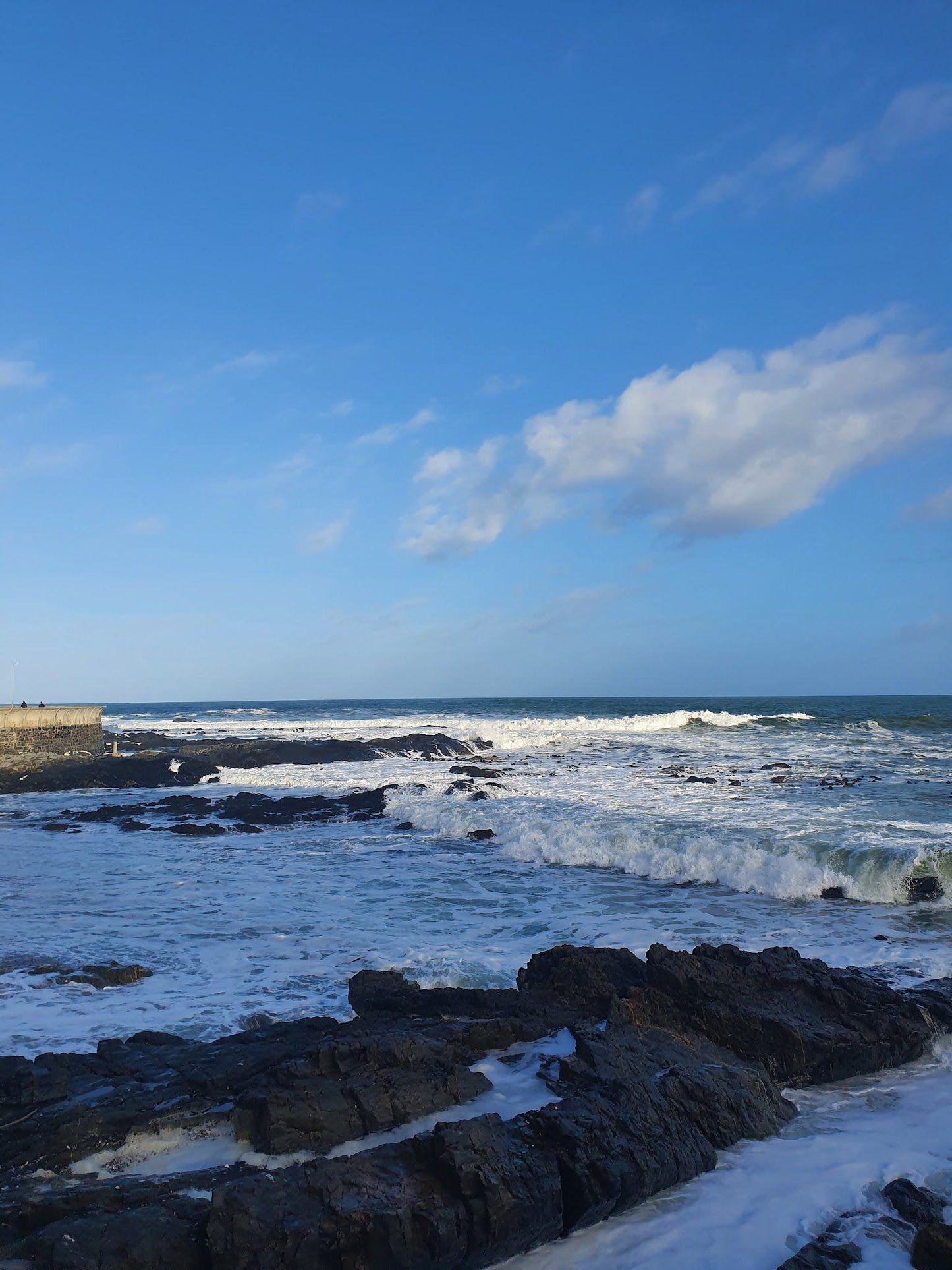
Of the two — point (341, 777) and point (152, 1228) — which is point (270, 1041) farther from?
point (341, 777)

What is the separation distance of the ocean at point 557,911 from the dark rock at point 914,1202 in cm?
20

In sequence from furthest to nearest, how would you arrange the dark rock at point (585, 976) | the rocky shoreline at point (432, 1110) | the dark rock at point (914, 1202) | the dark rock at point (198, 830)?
the dark rock at point (198, 830)
the dark rock at point (585, 976)
the dark rock at point (914, 1202)
the rocky shoreline at point (432, 1110)

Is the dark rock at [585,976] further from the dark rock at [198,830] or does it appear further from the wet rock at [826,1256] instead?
the dark rock at [198,830]

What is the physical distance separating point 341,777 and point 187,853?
470 inches

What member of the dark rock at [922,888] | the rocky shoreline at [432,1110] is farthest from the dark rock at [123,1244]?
the dark rock at [922,888]

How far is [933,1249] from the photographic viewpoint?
3.63 metres

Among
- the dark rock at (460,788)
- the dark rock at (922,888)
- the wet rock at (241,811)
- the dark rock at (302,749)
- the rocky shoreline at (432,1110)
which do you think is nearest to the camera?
the rocky shoreline at (432,1110)

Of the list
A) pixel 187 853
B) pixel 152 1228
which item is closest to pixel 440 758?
pixel 187 853

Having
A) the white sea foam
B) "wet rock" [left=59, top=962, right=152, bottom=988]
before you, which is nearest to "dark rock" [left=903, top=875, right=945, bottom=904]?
"wet rock" [left=59, top=962, right=152, bottom=988]

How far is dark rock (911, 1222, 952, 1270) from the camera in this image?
3.60m

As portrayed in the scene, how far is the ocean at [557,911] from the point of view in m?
4.51

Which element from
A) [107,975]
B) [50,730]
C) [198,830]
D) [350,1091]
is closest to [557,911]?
[107,975]

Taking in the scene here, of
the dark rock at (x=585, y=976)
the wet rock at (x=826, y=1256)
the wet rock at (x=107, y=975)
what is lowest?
the wet rock at (x=107, y=975)

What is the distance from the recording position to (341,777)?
88.7 ft
